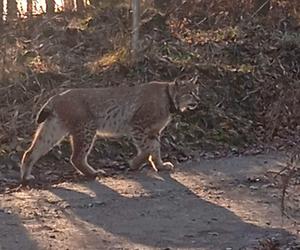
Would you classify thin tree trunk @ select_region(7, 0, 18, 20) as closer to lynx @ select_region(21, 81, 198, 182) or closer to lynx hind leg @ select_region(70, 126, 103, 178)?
lynx @ select_region(21, 81, 198, 182)

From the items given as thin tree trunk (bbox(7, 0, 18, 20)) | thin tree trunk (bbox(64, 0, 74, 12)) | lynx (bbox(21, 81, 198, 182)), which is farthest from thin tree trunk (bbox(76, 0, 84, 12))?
lynx (bbox(21, 81, 198, 182))

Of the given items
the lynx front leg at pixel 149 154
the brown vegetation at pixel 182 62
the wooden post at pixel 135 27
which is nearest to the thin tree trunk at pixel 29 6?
the brown vegetation at pixel 182 62

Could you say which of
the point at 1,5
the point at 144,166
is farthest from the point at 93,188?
the point at 1,5

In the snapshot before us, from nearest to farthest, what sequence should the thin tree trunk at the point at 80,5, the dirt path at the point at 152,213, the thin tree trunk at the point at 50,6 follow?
the dirt path at the point at 152,213 → the thin tree trunk at the point at 50,6 → the thin tree trunk at the point at 80,5

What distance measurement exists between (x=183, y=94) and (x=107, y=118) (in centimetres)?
124

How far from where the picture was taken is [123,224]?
314 inches

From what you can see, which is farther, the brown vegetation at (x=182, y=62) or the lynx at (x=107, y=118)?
the brown vegetation at (x=182, y=62)

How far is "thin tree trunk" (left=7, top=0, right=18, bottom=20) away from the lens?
17280 mm

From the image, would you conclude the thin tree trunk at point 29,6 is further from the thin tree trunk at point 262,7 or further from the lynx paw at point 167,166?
the lynx paw at point 167,166

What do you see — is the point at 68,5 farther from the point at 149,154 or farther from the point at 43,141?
the point at 43,141

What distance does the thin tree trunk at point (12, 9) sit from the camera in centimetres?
1728

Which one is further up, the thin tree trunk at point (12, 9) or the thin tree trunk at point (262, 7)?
the thin tree trunk at point (12, 9)

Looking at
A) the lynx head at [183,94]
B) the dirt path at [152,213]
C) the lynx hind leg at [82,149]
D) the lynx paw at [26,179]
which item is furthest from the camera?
the lynx head at [183,94]

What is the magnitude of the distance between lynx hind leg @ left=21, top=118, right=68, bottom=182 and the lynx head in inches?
65.4
